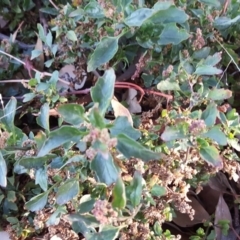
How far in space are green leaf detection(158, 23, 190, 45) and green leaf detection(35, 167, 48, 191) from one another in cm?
34

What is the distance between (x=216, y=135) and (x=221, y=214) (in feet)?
1.11

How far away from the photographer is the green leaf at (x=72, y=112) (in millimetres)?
724

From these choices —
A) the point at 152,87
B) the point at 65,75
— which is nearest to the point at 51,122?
the point at 65,75

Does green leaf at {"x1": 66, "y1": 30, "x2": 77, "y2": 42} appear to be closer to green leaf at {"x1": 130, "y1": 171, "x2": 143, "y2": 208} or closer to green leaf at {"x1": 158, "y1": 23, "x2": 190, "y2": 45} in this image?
green leaf at {"x1": 158, "y1": 23, "x2": 190, "y2": 45}

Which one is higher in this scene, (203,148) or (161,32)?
(161,32)

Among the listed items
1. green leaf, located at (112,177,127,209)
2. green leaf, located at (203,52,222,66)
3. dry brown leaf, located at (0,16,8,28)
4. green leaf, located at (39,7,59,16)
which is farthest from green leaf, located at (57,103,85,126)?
dry brown leaf, located at (0,16,8,28)

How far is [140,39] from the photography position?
0.94 metres

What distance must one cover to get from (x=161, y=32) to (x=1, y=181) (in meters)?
0.41

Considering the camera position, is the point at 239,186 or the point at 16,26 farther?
the point at 16,26

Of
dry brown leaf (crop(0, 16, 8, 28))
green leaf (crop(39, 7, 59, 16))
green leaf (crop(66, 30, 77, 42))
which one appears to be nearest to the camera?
green leaf (crop(66, 30, 77, 42))

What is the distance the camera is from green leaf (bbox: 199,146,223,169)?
0.80m

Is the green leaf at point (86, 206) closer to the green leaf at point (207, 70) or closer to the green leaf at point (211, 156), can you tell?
the green leaf at point (211, 156)

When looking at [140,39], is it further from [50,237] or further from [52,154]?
[50,237]

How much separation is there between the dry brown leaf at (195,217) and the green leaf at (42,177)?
0.36 metres
